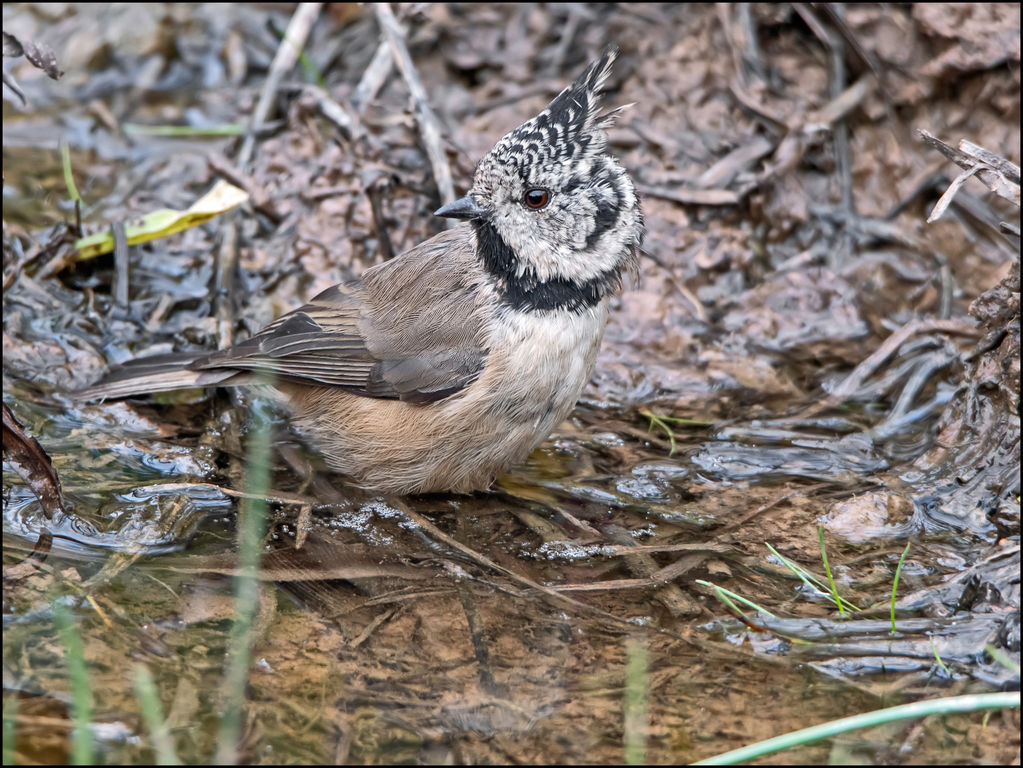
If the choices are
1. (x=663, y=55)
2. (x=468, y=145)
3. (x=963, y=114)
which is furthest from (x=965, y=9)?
(x=468, y=145)

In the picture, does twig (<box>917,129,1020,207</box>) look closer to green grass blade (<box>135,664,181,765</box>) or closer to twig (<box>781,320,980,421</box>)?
twig (<box>781,320,980,421</box>)

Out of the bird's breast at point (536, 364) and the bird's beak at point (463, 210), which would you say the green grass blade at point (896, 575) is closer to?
the bird's breast at point (536, 364)

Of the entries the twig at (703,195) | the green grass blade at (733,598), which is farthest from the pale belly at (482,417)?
the twig at (703,195)

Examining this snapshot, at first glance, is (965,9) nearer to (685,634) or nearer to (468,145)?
(468,145)

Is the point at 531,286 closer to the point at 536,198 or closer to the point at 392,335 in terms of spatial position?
the point at 536,198

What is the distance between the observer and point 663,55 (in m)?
7.00

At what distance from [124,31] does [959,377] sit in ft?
A: 19.8

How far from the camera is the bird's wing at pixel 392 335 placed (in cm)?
465

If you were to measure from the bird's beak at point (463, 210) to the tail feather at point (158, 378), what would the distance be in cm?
128

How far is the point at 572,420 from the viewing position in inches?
214

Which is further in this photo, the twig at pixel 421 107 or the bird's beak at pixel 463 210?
the twig at pixel 421 107

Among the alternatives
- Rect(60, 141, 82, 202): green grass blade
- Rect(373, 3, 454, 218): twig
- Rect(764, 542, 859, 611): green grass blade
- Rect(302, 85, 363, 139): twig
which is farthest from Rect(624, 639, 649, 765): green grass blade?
Rect(60, 141, 82, 202): green grass blade

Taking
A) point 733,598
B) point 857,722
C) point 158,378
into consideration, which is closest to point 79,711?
point 857,722

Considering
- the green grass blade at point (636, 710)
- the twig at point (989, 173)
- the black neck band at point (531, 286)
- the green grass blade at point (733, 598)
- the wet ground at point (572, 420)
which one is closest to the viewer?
the green grass blade at point (636, 710)
